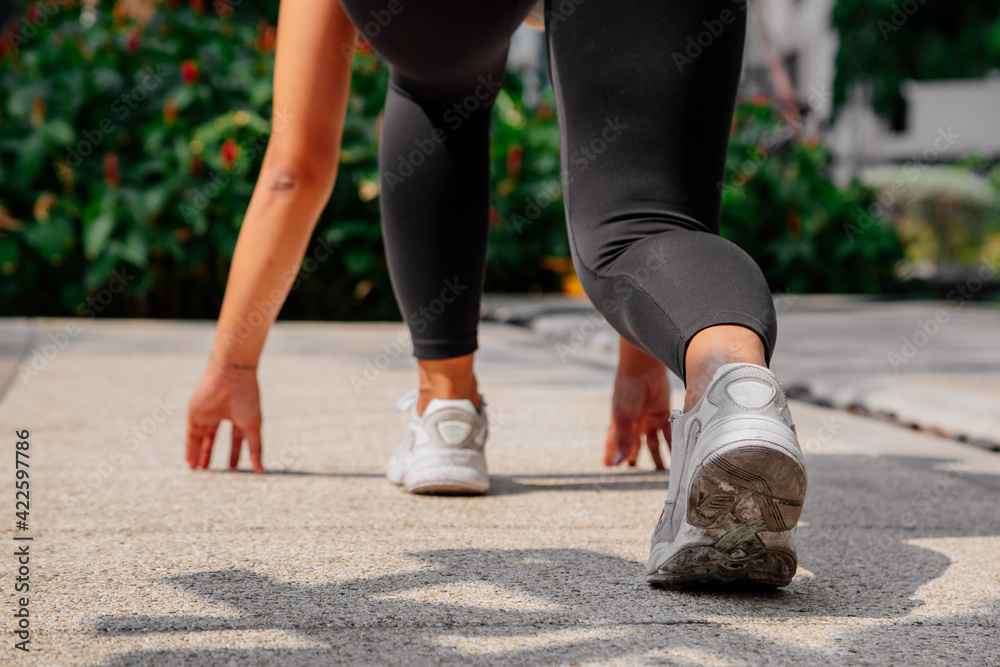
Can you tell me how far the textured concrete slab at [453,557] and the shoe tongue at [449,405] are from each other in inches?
6.4

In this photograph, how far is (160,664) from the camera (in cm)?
111

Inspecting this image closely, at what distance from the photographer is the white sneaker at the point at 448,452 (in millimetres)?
1992

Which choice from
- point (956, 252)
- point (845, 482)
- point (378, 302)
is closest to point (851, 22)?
point (956, 252)

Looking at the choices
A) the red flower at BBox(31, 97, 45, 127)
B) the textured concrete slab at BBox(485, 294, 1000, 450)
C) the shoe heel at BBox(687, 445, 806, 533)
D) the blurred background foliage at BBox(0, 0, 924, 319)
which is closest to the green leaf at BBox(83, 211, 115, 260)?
the blurred background foliage at BBox(0, 0, 924, 319)

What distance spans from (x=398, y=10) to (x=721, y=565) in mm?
861

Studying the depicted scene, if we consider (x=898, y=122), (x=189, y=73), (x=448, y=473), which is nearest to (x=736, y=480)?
(x=448, y=473)

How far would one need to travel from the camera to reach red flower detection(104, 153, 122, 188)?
20.5 ft

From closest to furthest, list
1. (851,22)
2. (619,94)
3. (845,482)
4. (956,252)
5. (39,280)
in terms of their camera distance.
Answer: (619,94) → (845,482) → (39,280) → (956,252) → (851,22)

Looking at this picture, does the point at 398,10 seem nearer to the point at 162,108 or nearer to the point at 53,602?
the point at 53,602

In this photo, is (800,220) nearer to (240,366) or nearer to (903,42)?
(240,366)

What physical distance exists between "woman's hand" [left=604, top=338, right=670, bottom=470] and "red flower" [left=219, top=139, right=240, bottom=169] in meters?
4.39

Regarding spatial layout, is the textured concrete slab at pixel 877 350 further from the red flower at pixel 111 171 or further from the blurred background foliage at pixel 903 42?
the blurred background foliage at pixel 903 42

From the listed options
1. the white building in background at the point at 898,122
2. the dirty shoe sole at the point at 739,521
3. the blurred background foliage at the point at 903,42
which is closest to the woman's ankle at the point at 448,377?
the dirty shoe sole at the point at 739,521

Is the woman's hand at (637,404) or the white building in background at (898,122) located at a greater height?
the white building in background at (898,122)
